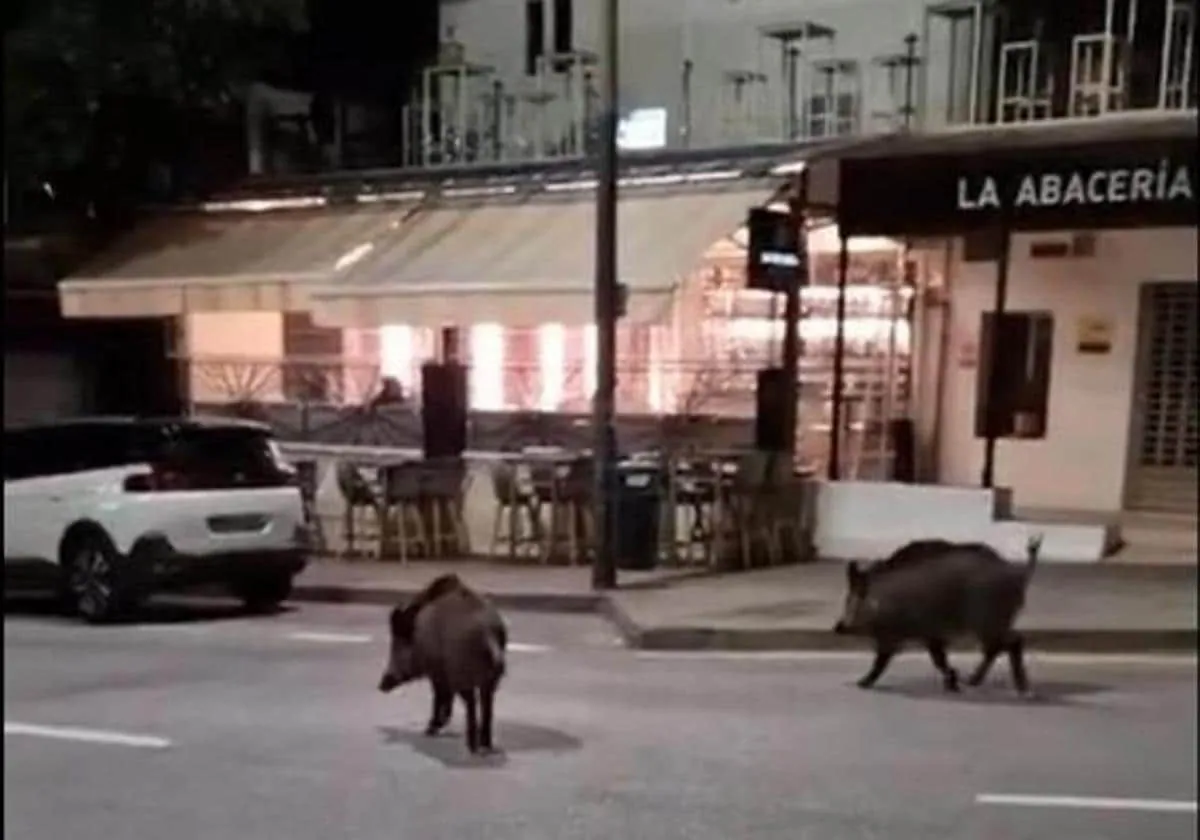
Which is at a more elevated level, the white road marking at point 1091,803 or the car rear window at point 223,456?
the car rear window at point 223,456

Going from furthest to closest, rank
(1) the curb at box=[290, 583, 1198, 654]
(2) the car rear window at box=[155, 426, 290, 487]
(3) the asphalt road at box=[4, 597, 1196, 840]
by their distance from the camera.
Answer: (2) the car rear window at box=[155, 426, 290, 487] < (3) the asphalt road at box=[4, 597, 1196, 840] < (1) the curb at box=[290, 583, 1198, 654]

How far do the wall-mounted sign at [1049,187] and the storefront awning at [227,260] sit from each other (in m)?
0.39

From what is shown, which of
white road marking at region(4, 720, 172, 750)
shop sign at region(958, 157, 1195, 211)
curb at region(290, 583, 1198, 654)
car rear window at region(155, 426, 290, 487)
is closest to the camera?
shop sign at region(958, 157, 1195, 211)

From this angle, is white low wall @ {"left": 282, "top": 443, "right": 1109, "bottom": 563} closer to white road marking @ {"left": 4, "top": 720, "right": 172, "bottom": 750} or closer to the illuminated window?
the illuminated window

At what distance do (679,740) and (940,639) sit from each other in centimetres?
31

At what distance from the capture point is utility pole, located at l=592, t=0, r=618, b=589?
88 cm

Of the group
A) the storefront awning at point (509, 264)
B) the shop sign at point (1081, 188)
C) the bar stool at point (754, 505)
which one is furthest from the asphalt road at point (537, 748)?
the shop sign at point (1081, 188)

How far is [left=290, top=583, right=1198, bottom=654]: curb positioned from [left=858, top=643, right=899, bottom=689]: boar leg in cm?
1

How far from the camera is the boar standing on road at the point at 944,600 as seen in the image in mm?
771

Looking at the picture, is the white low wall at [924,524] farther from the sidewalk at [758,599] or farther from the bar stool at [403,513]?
the bar stool at [403,513]

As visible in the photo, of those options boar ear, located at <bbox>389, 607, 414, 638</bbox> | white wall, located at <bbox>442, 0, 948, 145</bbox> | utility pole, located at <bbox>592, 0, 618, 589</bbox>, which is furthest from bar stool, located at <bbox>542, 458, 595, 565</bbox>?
white wall, located at <bbox>442, 0, 948, 145</bbox>

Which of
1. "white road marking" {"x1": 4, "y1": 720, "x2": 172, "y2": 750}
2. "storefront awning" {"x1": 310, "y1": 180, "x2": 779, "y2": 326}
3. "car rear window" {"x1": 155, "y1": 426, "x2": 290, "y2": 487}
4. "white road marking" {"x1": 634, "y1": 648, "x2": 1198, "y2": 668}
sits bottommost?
"white road marking" {"x1": 4, "y1": 720, "x2": 172, "y2": 750}

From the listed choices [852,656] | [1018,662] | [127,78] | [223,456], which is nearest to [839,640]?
[852,656]

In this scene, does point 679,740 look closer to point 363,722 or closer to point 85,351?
point 363,722
